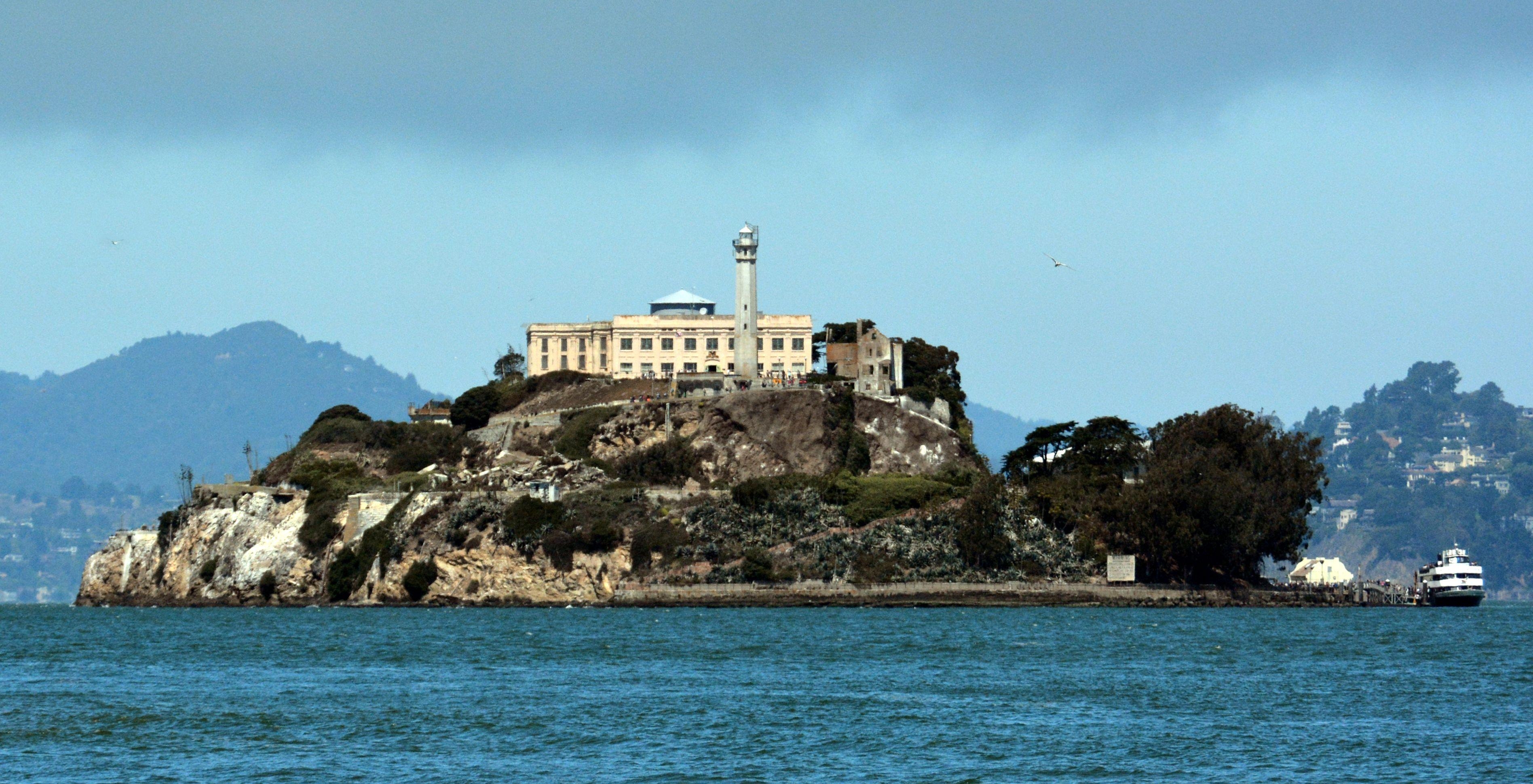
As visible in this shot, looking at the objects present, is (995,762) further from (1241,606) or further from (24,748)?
(1241,606)

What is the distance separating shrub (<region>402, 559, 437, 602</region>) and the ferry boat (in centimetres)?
6142

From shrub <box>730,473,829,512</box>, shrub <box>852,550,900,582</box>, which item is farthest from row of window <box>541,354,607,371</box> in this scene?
shrub <box>852,550,900,582</box>

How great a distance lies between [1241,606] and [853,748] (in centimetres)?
6312

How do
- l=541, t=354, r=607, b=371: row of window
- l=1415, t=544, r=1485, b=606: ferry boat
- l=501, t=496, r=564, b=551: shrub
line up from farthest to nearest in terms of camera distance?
1. l=541, t=354, r=607, b=371: row of window
2. l=1415, t=544, r=1485, b=606: ferry boat
3. l=501, t=496, r=564, b=551: shrub

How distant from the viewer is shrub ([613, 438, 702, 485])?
363 ft

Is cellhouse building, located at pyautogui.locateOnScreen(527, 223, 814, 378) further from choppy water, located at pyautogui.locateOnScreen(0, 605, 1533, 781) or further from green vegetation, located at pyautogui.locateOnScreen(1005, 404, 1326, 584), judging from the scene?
choppy water, located at pyautogui.locateOnScreen(0, 605, 1533, 781)

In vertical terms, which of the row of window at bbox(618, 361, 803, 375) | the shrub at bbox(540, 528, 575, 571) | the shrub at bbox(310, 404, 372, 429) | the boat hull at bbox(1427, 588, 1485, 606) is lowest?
the boat hull at bbox(1427, 588, 1485, 606)

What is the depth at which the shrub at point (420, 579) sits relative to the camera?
344ft

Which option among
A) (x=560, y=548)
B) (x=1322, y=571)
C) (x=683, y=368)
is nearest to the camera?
(x=560, y=548)

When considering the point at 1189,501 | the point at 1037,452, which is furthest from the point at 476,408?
the point at 1189,501

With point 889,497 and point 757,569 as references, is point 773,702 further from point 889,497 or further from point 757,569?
point 889,497

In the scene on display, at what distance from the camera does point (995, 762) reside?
41.6m

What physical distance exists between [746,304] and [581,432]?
1356 cm

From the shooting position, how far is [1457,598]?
11900 cm
